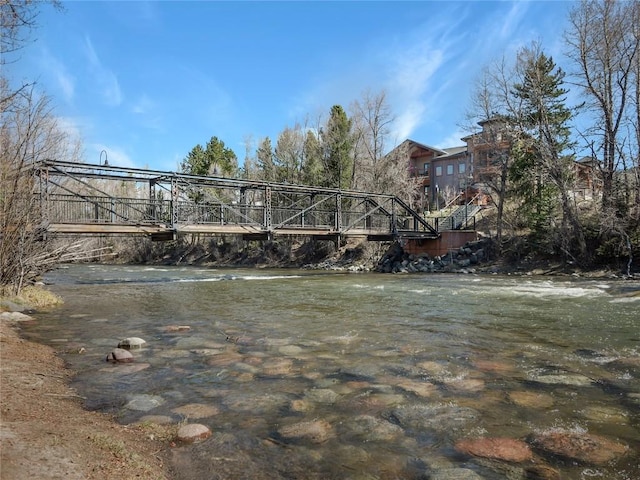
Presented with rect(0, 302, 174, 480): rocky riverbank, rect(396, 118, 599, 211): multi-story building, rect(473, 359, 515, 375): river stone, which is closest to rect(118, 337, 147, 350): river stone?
rect(0, 302, 174, 480): rocky riverbank

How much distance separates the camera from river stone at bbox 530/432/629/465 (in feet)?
11.5

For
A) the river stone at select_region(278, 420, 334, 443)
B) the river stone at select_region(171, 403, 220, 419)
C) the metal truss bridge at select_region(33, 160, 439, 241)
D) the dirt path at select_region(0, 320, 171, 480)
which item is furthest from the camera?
the metal truss bridge at select_region(33, 160, 439, 241)

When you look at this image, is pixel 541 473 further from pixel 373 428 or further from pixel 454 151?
pixel 454 151

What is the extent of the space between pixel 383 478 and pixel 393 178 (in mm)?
40941

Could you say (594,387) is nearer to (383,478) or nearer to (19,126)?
(383,478)

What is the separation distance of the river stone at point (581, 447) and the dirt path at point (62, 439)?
119 inches

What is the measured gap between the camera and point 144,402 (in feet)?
15.5

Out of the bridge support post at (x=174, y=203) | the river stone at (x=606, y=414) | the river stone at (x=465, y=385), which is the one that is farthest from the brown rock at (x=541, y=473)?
the bridge support post at (x=174, y=203)

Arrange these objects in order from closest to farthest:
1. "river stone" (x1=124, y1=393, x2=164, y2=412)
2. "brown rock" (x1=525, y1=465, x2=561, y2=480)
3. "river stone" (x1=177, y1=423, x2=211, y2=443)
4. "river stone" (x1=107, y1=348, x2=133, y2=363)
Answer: "brown rock" (x1=525, y1=465, x2=561, y2=480), "river stone" (x1=177, y1=423, x2=211, y2=443), "river stone" (x1=124, y1=393, x2=164, y2=412), "river stone" (x1=107, y1=348, x2=133, y2=363)

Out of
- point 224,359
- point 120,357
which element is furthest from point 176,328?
point 224,359

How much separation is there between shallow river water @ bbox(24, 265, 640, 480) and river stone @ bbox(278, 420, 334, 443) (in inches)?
0.7

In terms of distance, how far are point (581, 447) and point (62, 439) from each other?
400cm

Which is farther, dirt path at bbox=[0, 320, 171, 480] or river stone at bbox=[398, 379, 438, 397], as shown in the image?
river stone at bbox=[398, 379, 438, 397]

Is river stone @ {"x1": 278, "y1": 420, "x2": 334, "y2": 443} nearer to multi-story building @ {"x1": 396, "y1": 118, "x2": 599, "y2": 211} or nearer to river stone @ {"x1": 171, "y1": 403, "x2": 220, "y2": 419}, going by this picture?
river stone @ {"x1": 171, "y1": 403, "x2": 220, "y2": 419}
